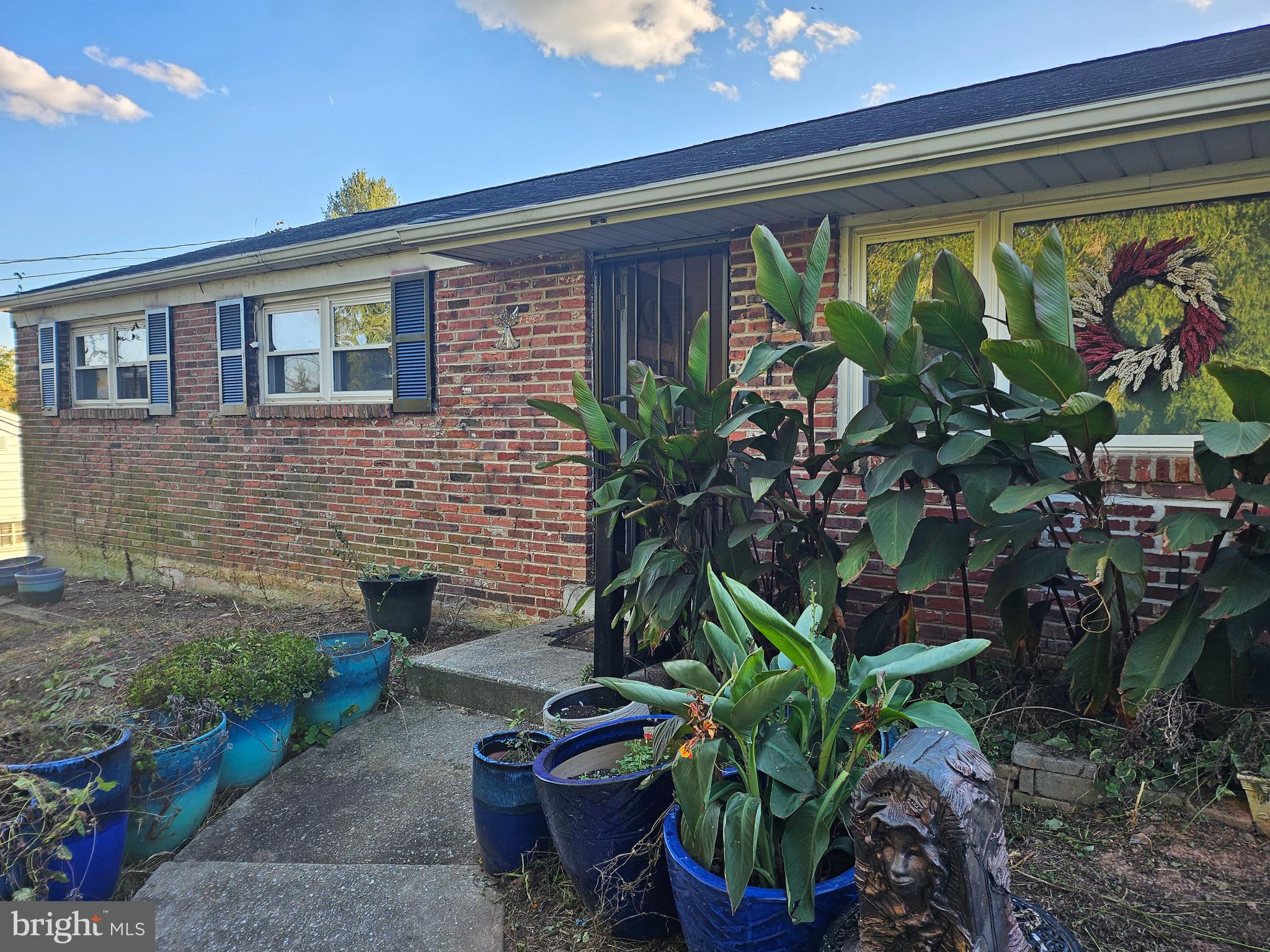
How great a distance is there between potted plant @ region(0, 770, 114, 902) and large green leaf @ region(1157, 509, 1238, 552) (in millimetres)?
3547

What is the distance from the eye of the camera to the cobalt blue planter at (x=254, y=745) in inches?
131

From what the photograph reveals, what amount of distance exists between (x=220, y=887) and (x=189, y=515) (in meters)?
5.92

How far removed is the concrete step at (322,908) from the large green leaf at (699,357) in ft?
6.80

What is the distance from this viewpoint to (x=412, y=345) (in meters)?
5.85

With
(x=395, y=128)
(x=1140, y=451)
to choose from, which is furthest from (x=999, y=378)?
(x=395, y=128)

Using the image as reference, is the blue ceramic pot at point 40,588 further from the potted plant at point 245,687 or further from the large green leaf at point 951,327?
the large green leaf at point 951,327

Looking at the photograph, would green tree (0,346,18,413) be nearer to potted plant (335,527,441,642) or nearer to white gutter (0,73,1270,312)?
potted plant (335,527,441,642)

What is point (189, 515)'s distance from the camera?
7520 millimetres

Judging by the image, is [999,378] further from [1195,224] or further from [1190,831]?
[1190,831]

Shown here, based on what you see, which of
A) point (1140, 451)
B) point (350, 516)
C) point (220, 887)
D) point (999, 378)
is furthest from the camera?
point (350, 516)

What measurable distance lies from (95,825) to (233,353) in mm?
5528

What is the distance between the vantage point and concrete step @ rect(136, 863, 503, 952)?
2275mm

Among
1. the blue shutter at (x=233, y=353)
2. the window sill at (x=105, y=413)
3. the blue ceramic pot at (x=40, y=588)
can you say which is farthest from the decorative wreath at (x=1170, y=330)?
the blue ceramic pot at (x=40, y=588)

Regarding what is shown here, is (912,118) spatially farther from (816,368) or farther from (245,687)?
(245,687)
